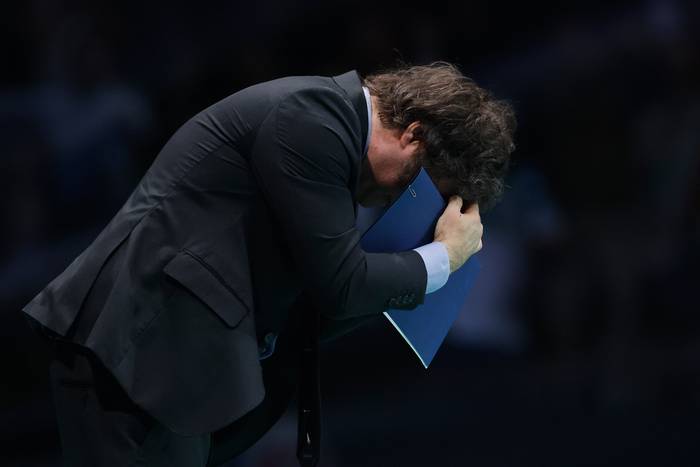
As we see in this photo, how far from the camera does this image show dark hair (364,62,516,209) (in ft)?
5.40

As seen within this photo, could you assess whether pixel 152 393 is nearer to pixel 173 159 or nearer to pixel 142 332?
pixel 142 332

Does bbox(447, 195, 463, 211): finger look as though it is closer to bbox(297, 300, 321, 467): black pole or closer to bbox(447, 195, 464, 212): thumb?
bbox(447, 195, 464, 212): thumb

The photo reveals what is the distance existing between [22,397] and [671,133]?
7.37ft

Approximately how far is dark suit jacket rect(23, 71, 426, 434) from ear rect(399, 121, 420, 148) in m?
0.09

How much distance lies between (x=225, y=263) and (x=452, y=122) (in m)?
0.42

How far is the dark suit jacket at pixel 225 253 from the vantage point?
4.99ft

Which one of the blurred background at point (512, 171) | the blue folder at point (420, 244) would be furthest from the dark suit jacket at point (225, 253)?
the blurred background at point (512, 171)

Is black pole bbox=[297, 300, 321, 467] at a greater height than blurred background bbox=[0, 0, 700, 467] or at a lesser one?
greater

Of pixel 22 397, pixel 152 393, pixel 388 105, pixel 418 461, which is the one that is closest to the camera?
pixel 152 393

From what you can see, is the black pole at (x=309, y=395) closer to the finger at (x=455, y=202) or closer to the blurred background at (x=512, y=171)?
the finger at (x=455, y=202)

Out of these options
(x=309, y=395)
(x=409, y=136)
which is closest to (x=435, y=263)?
(x=409, y=136)

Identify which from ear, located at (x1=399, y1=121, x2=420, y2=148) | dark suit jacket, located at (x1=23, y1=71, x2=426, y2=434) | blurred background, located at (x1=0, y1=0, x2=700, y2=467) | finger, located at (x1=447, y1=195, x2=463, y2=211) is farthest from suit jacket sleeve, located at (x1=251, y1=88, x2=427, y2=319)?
blurred background, located at (x1=0, y1=0, x2=700, y2=467)

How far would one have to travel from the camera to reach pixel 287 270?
163cm

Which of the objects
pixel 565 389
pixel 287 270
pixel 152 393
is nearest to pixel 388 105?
pixel 287 270
